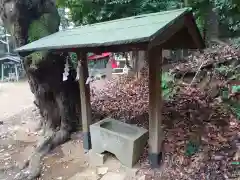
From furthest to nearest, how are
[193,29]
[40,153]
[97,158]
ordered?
[40,153]
[97,158]
[193,29]

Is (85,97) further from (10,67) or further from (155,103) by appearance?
(10,67)

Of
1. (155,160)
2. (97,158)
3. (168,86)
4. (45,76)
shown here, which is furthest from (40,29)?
(168,86)

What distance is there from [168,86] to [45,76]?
3.35m

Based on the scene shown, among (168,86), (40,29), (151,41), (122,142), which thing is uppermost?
(40,29)

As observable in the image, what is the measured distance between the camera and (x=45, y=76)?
4445 mm

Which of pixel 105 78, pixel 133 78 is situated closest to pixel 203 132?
pixel 133 78

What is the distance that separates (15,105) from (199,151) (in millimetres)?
10285

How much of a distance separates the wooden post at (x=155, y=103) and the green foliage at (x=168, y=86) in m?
2.33

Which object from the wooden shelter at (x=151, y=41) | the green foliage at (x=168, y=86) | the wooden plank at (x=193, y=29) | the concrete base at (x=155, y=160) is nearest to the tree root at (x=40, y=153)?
the wooden shelter at (x=151, y=41)

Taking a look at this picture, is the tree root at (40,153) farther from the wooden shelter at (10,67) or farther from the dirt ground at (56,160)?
the wooden shelter at (10,67)

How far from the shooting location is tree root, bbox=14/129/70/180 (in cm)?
360

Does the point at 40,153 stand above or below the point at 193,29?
below

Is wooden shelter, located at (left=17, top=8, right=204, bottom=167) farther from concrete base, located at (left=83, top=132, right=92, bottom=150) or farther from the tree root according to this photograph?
the tree root

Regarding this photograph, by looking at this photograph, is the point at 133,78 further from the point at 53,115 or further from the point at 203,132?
the point at 203,132
